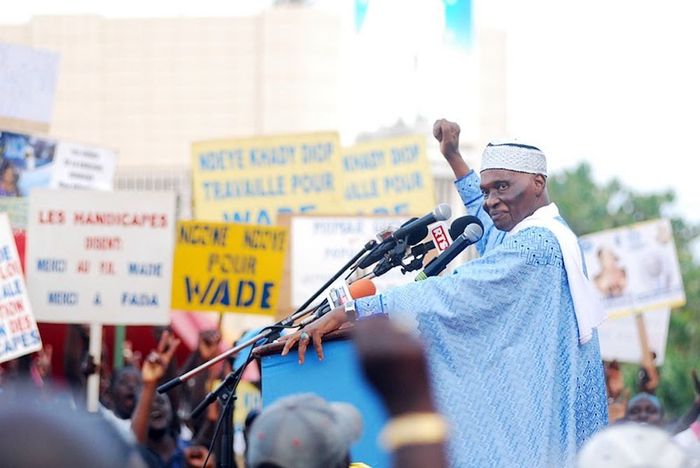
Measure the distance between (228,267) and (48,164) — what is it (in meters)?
2.67

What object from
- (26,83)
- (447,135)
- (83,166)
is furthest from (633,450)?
(83,166)

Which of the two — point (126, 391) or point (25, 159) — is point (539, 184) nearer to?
point (126, 391)

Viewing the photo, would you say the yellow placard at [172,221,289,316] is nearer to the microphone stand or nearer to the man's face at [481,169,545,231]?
the microphone stand

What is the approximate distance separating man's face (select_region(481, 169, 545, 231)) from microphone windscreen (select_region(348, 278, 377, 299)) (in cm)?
59

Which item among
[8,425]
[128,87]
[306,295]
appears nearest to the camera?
[8,425]

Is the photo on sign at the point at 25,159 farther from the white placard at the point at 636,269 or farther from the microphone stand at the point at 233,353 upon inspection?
the microphone stand at the point at 233,353

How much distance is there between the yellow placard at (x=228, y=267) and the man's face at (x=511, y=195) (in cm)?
590

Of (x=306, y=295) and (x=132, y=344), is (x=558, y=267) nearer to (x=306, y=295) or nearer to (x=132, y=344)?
(x=306, y=295)

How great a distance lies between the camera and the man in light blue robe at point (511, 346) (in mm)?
5199

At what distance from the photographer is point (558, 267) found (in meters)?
5.40

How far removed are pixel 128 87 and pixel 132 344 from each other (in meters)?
13.7

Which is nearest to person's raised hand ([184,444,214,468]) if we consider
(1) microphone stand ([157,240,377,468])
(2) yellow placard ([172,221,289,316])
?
(2) yellow placard ([172,221,289,316])

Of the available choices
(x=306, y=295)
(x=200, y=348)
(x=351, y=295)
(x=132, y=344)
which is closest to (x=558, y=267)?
(x=351, y=295)

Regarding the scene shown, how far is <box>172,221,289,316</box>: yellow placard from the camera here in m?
11.4
